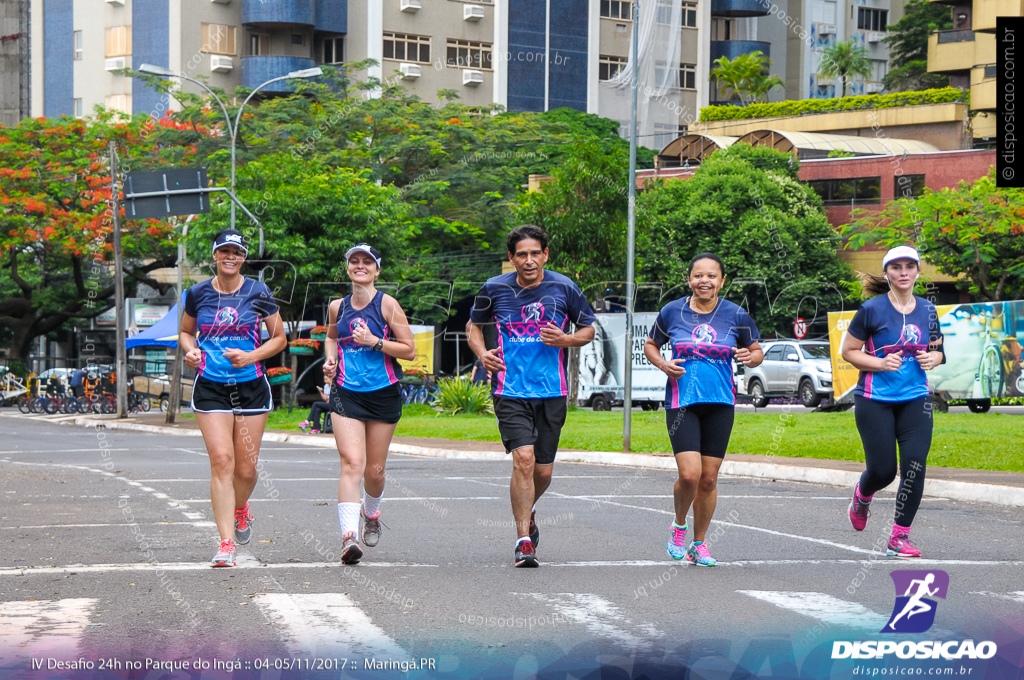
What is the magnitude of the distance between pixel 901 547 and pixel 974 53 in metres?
49.5

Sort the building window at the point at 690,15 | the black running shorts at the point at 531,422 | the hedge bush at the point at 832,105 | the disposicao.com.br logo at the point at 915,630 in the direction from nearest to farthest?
1. the disposicao.com.br logo at the point at 915,630
2. the black running shorts at the point at 531,422
3. the hedge bush at the point at 832,105
4. the building window at the point at 690,15

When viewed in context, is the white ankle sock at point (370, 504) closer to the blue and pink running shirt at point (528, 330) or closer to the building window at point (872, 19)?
the blue and pink running shirt at point (528, 330)

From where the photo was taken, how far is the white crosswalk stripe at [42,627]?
227 inches

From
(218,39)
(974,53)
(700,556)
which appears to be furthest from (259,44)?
(700,556)

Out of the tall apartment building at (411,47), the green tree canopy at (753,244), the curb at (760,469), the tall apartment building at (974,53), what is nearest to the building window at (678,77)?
the tall apartment building at (411,47)

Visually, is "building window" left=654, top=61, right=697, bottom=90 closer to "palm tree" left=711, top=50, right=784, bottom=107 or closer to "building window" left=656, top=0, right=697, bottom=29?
"palm tree" left=711, top=50, right=784, bottom=107

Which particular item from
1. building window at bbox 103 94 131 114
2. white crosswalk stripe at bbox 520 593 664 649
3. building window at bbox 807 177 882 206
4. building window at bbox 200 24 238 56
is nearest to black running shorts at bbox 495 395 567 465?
white crosswalk stripe at bbox 520 593 664 649

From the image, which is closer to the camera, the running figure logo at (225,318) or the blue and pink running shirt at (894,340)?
the running figure logo at (225,318)

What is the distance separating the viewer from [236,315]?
8.35m

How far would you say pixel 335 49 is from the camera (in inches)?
2499

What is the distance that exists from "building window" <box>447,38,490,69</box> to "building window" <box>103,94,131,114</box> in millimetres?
15109

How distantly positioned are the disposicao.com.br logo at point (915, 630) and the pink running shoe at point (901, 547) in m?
0.86

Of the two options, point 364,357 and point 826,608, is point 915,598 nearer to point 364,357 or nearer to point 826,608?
point 826,608

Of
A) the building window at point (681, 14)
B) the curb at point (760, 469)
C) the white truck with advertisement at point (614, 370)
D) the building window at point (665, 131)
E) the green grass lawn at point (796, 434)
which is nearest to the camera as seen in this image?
the curb at point (760, 469)
